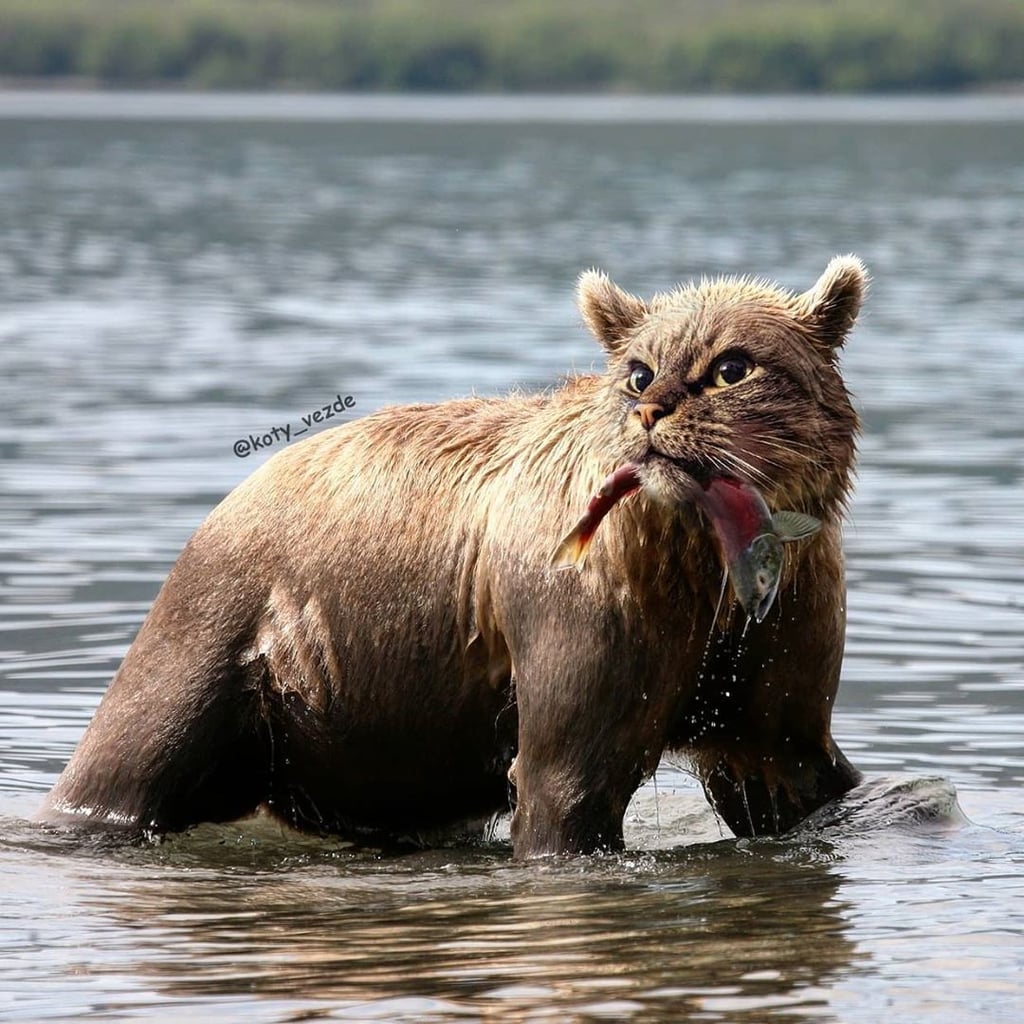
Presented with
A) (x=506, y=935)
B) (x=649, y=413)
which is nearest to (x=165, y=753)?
(x=506, y=935)

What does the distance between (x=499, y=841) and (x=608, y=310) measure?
1945 millimetres

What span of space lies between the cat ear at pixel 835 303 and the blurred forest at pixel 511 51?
92655mm

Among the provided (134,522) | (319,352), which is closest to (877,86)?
(319,352)

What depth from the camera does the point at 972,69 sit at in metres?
100

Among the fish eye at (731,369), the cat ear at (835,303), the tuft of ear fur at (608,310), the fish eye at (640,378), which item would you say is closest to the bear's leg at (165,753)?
the tuft of ear fur at (608,310)

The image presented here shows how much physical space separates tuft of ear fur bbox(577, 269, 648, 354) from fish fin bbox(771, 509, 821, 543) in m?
0.75

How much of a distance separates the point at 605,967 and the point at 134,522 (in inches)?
314

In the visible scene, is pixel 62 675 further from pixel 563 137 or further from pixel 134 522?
pixel 563 137

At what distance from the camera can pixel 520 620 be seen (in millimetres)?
7051

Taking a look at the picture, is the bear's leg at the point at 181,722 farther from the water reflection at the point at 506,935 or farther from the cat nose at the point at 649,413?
the cat nose at the point at 649,413

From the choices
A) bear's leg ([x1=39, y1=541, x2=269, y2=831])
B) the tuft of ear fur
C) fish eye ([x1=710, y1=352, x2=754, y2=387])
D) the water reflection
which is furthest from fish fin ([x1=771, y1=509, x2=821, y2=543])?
bear's leg ([x1=39, y1=541, x2=269, y2=831])

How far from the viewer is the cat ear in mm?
6906

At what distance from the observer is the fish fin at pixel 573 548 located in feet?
22.0

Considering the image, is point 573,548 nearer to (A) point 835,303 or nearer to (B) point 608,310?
(B) point 608,310
